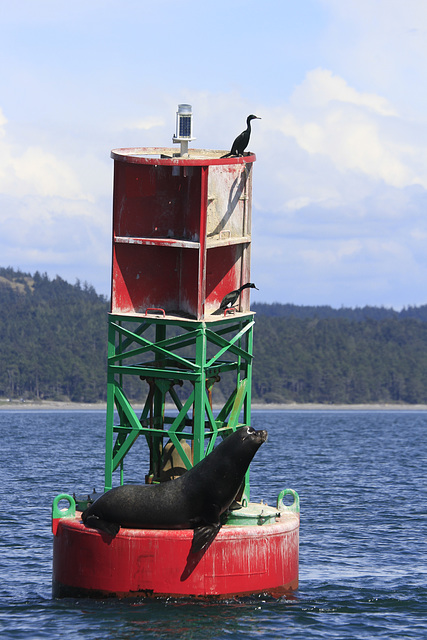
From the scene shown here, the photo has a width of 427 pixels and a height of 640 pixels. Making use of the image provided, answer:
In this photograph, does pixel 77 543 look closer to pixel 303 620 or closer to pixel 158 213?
pixel 303 620

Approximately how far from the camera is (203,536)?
23.8 meters

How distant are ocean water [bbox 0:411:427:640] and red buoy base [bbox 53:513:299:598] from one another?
1.08ft

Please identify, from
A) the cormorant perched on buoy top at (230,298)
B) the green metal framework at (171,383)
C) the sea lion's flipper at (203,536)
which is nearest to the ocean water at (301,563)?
the sea lion's flipper at (203,536)

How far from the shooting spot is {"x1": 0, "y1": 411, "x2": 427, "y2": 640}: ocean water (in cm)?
2392

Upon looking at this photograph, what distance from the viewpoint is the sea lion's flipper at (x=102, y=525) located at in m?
24.2

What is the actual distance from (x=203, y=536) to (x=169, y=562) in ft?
2.72

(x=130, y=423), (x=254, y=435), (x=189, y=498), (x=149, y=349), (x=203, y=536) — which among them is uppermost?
(x=149, y=349)

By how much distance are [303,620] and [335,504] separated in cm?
2531

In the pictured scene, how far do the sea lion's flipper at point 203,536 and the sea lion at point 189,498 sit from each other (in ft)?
0.06

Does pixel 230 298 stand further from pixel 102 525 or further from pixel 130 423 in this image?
pixel 102 525

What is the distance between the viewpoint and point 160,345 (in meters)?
26.5

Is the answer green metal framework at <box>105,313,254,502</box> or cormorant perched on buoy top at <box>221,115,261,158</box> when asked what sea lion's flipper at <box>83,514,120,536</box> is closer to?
green metal framework at <box>105,313,254,502</box>

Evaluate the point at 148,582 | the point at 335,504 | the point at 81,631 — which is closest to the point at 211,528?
the point at 148,582

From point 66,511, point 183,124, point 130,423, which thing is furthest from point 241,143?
point 66,511
